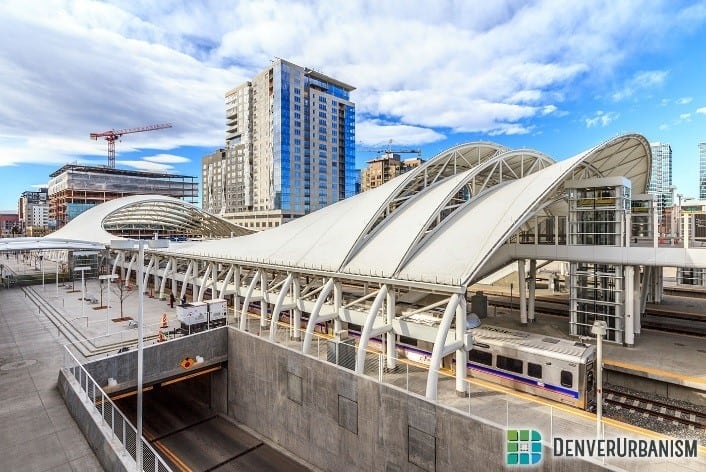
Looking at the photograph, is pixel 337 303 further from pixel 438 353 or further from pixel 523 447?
pixel 523 447

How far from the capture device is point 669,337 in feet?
78.6

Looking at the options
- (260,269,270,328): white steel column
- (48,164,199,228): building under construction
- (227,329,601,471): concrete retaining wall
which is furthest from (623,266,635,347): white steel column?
(48,164,199,228): building under construction

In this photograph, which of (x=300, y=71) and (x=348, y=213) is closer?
(x=348, y=213)

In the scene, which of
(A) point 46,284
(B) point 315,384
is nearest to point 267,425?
(B) point 315,384

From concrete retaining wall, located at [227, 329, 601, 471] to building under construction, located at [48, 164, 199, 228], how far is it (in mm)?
134599

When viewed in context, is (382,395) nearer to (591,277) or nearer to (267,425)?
(267,425)

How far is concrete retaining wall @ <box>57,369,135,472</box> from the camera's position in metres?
11.1

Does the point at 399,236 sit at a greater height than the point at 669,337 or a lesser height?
greater

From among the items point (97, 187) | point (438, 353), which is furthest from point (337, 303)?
point (97, 187)

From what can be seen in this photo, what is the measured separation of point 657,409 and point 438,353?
10474mm

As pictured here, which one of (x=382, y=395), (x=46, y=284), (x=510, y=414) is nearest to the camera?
(x=510, y=414)

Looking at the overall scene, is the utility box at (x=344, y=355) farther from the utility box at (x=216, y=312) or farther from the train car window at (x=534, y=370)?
the utility box at (x=216, y=312)

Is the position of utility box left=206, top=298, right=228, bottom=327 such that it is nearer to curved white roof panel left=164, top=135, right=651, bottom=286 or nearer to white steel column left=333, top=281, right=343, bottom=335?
curved white roof panel left=164, top=135, right=651, bottom=286

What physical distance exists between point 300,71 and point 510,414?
110444 millimetres
